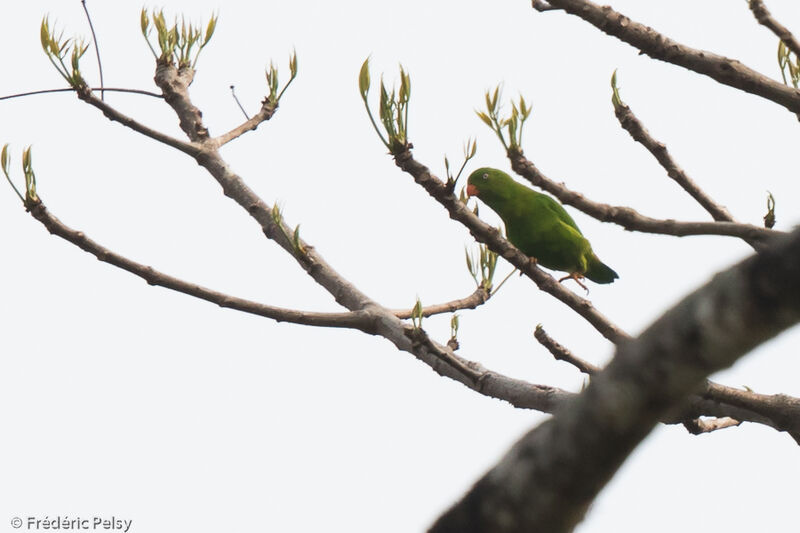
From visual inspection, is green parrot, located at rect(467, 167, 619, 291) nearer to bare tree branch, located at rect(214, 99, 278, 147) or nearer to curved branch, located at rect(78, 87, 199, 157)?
bare tree branch, located at rect(214, 99, 278, 147)

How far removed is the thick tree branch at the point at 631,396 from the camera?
1.02 meters

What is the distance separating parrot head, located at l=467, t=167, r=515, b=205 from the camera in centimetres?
486

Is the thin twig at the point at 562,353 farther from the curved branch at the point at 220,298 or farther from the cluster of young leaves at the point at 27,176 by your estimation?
the cluster of young leaves at the point at 27,176

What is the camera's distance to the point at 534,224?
4688 mm

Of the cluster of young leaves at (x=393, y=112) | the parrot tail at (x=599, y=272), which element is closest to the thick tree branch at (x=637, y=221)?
the cluster of young leaves at (x=393, y=112)

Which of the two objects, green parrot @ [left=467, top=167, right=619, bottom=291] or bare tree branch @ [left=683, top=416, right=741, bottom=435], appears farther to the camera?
green parrot @ [left=467, top=167, right=619, bottom=291]

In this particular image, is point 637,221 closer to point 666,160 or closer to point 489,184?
point 666,160

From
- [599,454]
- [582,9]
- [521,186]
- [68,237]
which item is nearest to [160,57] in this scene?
[68,237]

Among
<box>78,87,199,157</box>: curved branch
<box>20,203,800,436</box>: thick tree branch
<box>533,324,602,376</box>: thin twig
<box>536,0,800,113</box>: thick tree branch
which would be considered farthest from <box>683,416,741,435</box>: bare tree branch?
<box>78,87,199,157</box>: curved branch

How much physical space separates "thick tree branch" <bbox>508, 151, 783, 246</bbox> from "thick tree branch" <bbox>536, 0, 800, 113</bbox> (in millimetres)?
453

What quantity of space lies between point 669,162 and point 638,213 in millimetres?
653

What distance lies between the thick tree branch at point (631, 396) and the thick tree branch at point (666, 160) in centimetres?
210

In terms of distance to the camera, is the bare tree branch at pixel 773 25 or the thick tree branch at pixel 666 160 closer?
the bare tree branch at pixel 773 25

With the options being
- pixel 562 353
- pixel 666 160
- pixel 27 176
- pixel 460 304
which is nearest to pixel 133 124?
pixel 27 176
